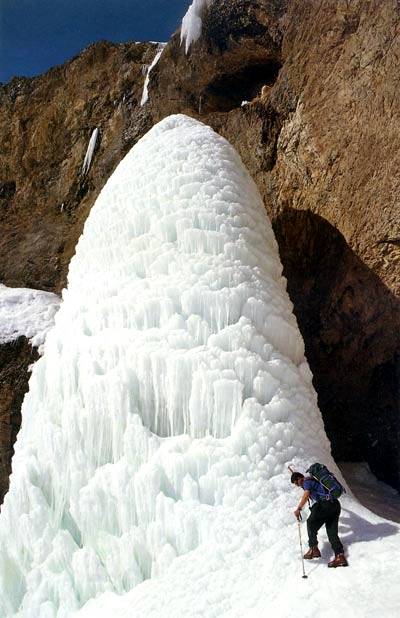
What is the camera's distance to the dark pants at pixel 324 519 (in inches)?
181

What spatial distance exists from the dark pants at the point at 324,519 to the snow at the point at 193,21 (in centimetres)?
1066

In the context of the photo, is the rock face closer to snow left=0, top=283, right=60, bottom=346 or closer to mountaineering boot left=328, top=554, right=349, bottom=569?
snow left=0, top=283, right=60, bottom=346

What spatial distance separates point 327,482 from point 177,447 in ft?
4.69

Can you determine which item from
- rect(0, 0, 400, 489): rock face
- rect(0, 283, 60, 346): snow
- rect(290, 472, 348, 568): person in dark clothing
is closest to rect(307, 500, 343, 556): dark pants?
rect(290, 472, 348, 568): person in dark clothing

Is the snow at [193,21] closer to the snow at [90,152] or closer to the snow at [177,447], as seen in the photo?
the snow at [90,152]

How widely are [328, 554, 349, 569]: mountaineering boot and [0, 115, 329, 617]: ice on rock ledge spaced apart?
27.5 inches

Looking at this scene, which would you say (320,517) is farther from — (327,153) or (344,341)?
(327,153)

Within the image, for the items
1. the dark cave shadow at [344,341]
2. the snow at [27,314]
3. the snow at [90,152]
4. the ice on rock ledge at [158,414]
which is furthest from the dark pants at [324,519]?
the snow at [90,152]

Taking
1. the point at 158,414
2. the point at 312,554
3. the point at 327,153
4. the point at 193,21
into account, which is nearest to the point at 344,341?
the point at 327,153

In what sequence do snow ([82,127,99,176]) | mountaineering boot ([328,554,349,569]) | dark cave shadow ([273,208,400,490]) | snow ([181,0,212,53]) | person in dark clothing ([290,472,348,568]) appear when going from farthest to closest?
snow ([82,127,99,176]) → snow ([181,0,212,53]) → dark cave shadow ([273,208,400,490]) → person in dark clothing ([290,472,348,568]) → mountaineering boot ([328,554,349,569])

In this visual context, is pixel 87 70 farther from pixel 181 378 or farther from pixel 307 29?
pixel 181 378

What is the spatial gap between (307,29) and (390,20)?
84.5 inches

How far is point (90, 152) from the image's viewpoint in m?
15.2

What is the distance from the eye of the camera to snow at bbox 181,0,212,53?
12.7m
